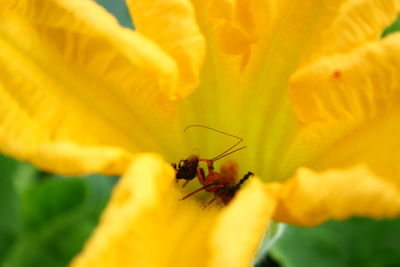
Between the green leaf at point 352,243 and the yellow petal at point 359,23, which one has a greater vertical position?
the yellow petal at point 359,23

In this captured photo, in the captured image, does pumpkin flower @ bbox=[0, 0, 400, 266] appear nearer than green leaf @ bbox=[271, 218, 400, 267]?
Yes

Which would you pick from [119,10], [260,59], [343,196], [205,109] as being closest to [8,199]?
[119,10]

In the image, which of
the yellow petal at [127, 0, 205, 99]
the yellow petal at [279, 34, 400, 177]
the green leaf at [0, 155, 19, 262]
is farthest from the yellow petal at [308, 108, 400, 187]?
the green leaf at [0, 155, 19, 262]

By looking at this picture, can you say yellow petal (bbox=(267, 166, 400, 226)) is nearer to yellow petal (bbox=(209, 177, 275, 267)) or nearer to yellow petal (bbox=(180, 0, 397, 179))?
yellow petal (bbox=(209, 177, 275, 267))

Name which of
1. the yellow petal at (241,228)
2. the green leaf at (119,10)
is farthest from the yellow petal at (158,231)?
the green leaf at (119,10)

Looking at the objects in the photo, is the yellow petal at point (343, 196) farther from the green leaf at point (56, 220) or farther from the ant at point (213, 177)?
the green leaf at point (56, 220)

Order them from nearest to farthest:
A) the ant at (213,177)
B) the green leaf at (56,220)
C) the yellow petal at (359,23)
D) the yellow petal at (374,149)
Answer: the yellow petal at (374,149)
the yellow petal at (359,23)
the ant at (213,177)
the green leaf at (56,220)
